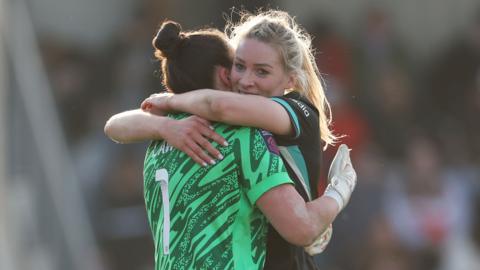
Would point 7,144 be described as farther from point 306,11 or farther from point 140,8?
point 306,11

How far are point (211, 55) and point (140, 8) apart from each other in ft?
26.1

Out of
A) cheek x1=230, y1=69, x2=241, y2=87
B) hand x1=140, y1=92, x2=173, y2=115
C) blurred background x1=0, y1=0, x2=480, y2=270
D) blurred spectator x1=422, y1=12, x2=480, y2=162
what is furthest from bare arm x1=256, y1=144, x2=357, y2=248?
blurred spectator x1=422, y1=12, x2=480, y2=162

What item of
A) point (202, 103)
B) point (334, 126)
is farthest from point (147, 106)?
point (334, 126)

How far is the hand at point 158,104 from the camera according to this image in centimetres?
489

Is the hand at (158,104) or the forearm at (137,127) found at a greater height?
the hand at (158,104)

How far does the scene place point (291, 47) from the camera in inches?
190

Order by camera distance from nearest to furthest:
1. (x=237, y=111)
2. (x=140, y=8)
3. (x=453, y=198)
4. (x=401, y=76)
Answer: (x=237, y=111) → (x=453, y=198) → (x=401, y=76) → (x=140, y=8)

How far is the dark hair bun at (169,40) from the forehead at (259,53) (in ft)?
0.73

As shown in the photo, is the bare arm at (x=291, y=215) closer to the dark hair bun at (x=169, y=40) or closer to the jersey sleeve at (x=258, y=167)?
the jersey sleeve at (x=258, y=167)

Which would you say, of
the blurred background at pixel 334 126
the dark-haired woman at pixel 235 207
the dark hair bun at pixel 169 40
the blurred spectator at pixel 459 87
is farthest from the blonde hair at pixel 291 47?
the blurred spectator at pixel 459 87

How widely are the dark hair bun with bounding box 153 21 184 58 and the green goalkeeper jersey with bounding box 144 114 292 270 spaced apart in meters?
0.32

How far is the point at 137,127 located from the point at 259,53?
58 cm

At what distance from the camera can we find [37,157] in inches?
436

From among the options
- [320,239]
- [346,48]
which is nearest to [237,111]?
[320,239]
